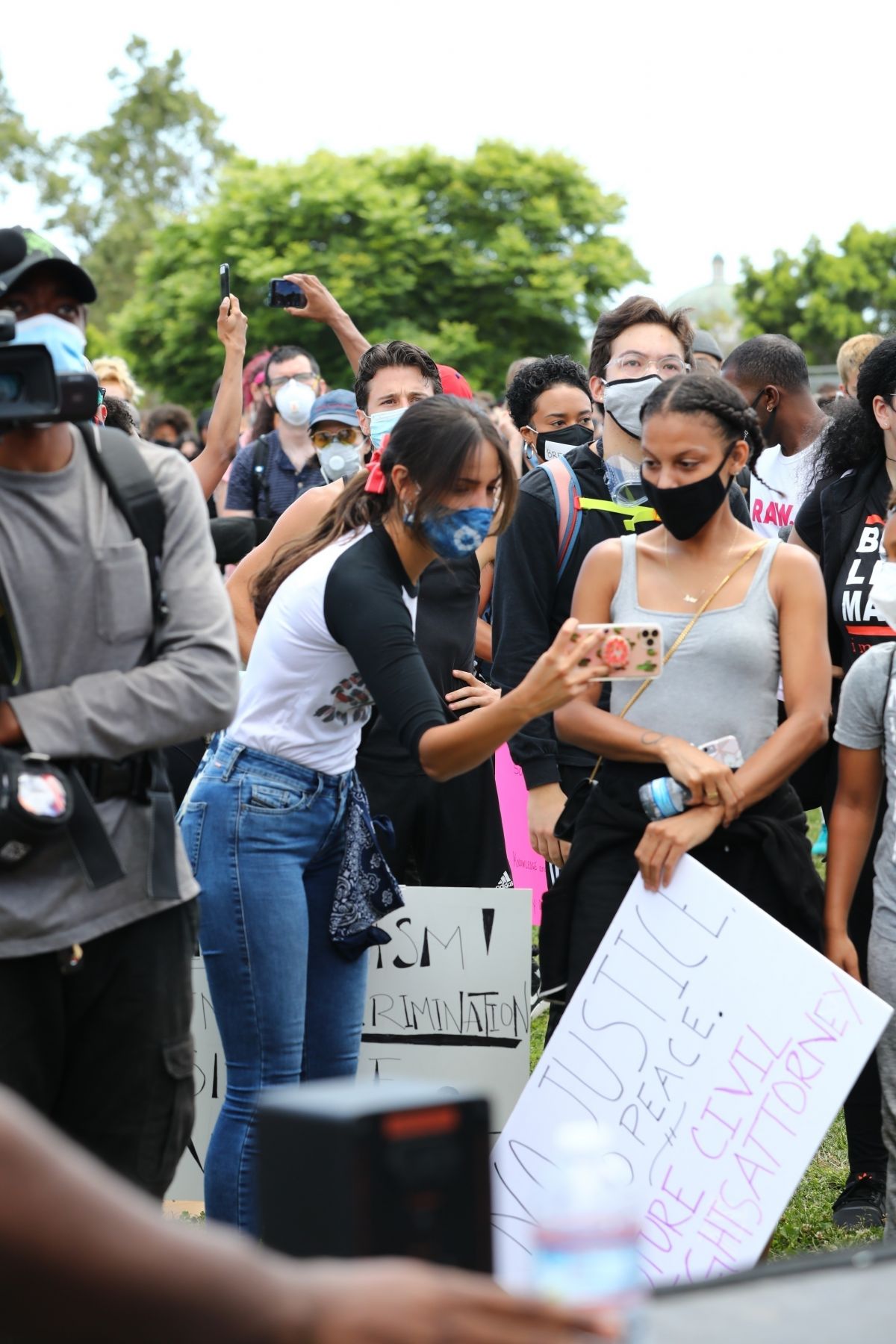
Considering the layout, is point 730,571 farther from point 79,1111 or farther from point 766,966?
point 79,1111

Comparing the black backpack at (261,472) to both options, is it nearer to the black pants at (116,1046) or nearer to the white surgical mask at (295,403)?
the white surgical mask at (295,403)

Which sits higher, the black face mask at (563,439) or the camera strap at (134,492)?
the camera strap at (134,492)

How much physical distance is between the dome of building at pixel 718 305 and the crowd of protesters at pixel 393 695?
4332 centimetres

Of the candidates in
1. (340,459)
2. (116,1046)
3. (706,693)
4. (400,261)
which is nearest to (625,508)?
(706,693)

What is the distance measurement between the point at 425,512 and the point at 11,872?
3.95 feet

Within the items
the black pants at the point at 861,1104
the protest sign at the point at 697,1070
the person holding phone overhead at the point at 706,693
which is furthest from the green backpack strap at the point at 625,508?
the protest sign at the point at 697,1070

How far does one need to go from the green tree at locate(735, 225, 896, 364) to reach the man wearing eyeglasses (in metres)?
54.0

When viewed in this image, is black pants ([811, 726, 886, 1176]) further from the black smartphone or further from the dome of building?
the dome of building

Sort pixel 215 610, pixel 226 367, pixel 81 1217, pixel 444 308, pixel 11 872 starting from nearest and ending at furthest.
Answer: pixel 81 1217
pixel 11 872
pixel 215 610
pixel 226 367
pixel 444 308

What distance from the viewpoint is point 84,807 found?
252cm

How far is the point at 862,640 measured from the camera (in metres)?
4.24

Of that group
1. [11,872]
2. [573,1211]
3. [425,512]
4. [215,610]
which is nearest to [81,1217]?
[573,1211]

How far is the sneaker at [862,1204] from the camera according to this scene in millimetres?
4258

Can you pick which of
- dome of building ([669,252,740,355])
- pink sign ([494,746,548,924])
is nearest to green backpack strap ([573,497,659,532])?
pink sign ([494,746,548,924])
